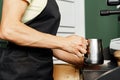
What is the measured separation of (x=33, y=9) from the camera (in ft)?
3.41

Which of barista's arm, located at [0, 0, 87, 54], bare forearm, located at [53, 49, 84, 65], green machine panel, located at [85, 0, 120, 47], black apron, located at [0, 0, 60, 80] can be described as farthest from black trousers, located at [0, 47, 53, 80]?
green machine panel, located at [85, 0, 120, 47]

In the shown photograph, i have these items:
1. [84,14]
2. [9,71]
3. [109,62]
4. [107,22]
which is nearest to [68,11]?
[84,14]

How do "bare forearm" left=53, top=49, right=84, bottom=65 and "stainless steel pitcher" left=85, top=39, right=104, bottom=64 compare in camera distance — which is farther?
"bare forearm" left=53, top=49, right=84, bottom=65

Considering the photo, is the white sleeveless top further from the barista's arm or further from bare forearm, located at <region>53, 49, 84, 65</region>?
bare forearm, located at <region>53, 49, 84, 65</region>

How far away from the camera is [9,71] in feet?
3.47

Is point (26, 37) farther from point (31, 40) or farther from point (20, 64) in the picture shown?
point (20, 64)

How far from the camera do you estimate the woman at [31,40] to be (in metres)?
0.95

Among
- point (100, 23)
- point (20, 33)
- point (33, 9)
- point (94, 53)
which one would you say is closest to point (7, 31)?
point (20, 33)

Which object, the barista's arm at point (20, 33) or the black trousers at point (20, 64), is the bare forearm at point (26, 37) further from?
the black trousers at point (20, 64)

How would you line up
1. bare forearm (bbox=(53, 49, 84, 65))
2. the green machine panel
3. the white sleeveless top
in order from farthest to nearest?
the green machine panel < bare forearm (bbox=(53, 49, 84, 65)) < the white sleeveless top

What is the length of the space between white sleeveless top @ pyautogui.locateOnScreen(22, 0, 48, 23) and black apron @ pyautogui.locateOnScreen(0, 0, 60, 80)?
1 cm

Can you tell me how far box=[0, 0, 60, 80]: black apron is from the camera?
3.44 ft

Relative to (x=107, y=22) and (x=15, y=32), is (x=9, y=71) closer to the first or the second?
(x=15, y=32)

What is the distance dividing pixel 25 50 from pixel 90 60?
260 millimetres
